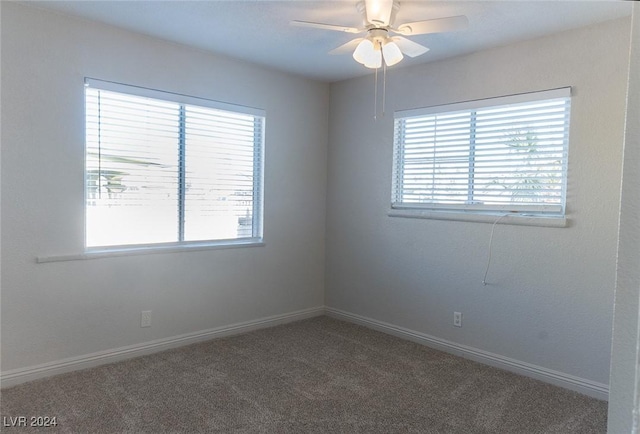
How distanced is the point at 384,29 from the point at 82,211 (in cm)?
231

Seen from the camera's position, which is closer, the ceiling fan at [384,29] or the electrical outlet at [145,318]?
the ceiling fan at [384,29]

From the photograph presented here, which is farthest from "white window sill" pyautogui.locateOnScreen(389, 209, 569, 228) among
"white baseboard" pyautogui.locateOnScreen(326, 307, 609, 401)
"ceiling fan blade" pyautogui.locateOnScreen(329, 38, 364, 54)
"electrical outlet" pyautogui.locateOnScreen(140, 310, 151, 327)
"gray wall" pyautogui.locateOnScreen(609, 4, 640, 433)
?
"gray wall" pyautogui.locateOnScreen(609, 4, 640, 433)

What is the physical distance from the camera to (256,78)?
3910 millimetres

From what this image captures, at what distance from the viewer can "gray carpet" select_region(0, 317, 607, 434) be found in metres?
2.41

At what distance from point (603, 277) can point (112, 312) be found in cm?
338

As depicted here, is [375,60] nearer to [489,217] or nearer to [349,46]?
[349,46]

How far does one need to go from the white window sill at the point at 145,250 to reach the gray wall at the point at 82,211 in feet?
0.13

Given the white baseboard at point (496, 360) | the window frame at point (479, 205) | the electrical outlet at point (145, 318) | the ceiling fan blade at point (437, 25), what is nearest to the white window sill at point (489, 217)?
the window frame at point (479, 205)

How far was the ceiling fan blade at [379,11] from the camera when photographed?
225 cm

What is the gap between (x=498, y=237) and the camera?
3.28 m

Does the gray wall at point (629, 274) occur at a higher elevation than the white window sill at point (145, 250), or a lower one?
higher

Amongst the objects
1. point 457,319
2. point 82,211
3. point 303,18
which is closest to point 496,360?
point 457,319

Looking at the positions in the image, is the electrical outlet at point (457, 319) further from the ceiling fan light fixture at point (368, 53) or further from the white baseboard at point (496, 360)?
the ceiling fan light fixture at point (368, 53)

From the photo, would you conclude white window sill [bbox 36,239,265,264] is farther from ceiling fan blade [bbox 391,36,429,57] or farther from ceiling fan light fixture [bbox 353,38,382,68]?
ceiling fan blade [bbox 391,36,429,57]
